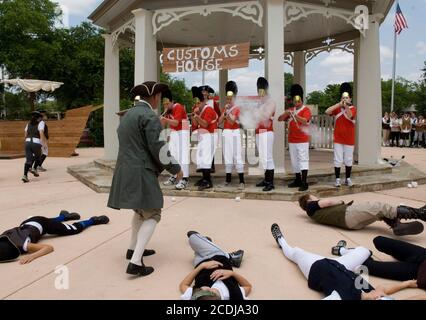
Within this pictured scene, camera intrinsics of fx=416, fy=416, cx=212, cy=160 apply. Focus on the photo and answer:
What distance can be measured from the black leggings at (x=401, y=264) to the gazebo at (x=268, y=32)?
4632mm

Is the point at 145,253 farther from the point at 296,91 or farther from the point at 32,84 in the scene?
the point at 32,84

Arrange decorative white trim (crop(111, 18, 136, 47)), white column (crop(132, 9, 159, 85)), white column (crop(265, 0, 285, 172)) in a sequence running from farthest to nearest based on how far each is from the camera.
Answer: decorative white trim (crop(111, 18, 136, 47))
white column (crop(132, 9, 159, 85))
white column (crop(265, 0, 285, 172))

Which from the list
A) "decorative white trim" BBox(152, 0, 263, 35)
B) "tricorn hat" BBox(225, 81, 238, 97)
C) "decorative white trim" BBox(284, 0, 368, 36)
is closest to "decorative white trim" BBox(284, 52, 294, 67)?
"decorative white trim" BBox(284, 0, 368, 36)

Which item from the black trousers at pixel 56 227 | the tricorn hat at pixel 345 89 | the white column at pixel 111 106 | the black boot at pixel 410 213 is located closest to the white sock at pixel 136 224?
the black trousers at pixel 56 227

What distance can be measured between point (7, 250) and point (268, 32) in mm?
6196

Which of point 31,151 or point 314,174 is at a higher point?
point 31,151

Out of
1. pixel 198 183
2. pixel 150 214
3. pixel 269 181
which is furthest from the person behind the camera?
pixel 198 183

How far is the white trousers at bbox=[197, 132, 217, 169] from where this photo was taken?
25.6 feet

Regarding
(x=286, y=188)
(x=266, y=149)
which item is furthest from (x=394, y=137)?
(x=266, y=149)

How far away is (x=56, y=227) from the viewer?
515 centimetres

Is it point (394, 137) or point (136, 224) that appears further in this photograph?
point (394, 137)

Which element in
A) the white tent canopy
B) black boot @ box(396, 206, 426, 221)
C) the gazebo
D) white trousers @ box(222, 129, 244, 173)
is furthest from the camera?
the white tent canopy

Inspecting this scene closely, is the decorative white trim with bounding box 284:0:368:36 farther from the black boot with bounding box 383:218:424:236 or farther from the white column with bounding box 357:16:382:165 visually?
the black boot with bounding box 383:218:424:236

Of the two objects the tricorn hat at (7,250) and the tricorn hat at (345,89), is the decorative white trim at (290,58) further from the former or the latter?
the tricorn hat at (7,250)
